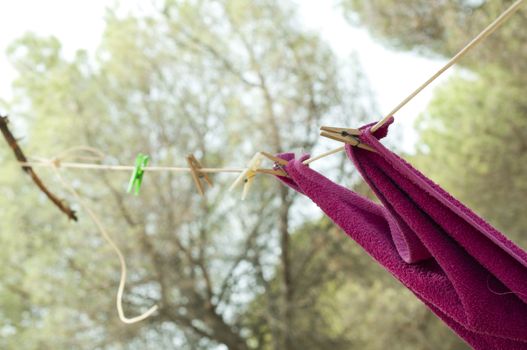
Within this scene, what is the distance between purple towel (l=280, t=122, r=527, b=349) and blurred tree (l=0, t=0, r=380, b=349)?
3.04 meters

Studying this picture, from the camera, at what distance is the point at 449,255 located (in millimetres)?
602

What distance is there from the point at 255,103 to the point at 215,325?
1.34 meters

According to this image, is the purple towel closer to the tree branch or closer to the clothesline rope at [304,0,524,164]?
the clothesline rope at [304,0,524,164]

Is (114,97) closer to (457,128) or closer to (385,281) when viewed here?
(385,281)

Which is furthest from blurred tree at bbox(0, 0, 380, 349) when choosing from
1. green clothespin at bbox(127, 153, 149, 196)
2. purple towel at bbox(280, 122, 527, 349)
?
purple towel at bbox(280, 122, 527, 349)

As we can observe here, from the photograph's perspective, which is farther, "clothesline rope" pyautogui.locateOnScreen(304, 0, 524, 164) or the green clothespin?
the green clothespin

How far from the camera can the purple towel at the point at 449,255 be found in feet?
1.93

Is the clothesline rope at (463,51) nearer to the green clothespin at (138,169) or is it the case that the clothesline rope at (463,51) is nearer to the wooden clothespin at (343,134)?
the wooden clothespin at (343,134)

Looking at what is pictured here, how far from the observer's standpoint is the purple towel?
1.93 ft

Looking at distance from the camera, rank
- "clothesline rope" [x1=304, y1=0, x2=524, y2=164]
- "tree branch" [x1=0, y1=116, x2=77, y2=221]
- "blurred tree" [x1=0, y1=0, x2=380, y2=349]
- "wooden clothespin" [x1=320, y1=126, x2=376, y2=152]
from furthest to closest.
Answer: "blurred tree" [x1=0, y1=0, x2=380, y2=349], "tree branch" [x1=0, y1=116, x2=77, y2=221], "wooden clothespin" [x1=320, y1=126, x2=376, y2=152], "clothesline rope" [x1=304, y1=0, x2=524, y2=164]

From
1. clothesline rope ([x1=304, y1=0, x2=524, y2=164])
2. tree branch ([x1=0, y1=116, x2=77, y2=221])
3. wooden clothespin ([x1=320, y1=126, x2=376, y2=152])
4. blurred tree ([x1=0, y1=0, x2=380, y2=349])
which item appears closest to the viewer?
clothesline rope ([x1=304, y1=0, x2=524, y2=164])

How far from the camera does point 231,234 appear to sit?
3.95 m

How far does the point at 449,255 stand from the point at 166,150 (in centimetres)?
320

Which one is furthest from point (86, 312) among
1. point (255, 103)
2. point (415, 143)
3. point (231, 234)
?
point (415, 143)
